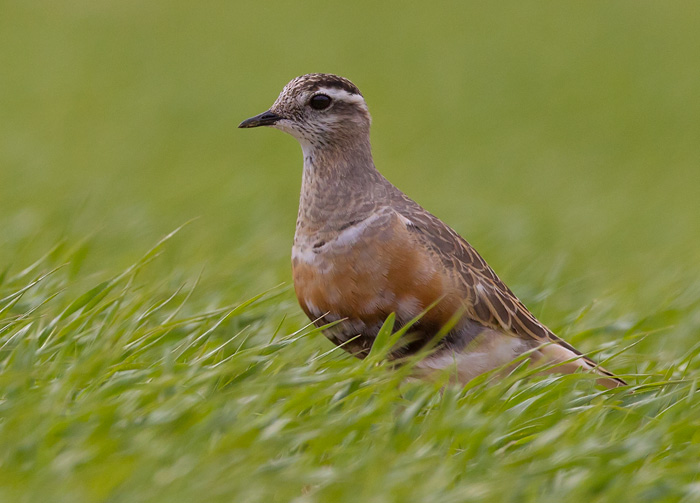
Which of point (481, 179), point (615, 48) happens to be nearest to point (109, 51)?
point (481, 179)

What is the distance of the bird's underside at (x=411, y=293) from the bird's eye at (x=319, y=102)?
2.46 feet

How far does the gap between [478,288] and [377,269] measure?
2.37ft

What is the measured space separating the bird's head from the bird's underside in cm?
62

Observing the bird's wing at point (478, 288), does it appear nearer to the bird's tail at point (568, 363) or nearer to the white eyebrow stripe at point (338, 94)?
the bird's tail at point (568, 363)

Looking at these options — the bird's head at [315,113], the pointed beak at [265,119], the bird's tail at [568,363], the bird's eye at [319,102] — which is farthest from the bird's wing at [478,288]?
the pointed beak at [265,119]

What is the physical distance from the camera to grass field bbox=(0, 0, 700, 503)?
411cm

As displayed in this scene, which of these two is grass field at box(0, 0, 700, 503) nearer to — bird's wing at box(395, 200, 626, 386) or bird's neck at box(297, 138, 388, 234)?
bird's wing at box(395, 200, 626, 386)

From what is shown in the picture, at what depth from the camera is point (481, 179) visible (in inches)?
613

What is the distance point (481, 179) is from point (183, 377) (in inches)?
457

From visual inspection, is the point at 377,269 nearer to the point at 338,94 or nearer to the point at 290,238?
the point at 338,94

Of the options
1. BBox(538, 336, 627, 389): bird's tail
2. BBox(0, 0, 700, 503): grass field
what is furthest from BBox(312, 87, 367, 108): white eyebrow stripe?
BBox(538, 336, 627, 389): bird's tail

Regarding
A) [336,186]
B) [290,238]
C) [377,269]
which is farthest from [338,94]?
[290,238]

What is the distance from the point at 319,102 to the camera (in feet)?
20.0

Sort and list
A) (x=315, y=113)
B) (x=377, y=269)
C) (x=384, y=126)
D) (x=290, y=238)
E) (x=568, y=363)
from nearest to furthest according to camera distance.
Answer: (x=377, y=269) < (x=568, y=363) < (x=315, y=113) < (x=290, y=238) < (x=384, y=126)
